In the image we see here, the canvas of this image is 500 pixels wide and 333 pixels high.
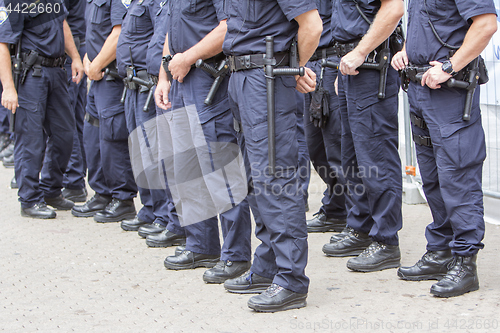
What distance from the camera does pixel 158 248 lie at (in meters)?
4.61

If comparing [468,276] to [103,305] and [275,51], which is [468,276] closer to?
[275,51]

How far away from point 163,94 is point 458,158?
1963 mm

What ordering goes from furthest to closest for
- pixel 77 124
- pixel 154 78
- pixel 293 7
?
pixel 77 124 < pixel 154 78 < pixel 293 7

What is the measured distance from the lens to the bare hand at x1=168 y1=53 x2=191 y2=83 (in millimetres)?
3730

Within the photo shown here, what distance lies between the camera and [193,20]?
3.81 m

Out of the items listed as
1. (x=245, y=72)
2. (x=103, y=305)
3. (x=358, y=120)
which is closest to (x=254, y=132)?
(x=245, y=72)

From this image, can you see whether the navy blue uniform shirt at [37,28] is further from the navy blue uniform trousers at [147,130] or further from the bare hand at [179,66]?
the bare hand at [179,66]

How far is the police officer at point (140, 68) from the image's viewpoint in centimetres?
472

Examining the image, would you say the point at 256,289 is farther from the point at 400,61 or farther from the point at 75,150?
the point at 75,150

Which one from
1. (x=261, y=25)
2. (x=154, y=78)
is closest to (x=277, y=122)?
(x=261, y=25)

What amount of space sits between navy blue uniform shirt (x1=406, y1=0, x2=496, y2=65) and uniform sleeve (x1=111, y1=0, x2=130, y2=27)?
2452 mm

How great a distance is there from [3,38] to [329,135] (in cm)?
300

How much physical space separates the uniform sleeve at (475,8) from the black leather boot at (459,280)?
1.26m

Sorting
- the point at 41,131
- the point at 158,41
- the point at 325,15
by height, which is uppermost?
the point at 325,15
